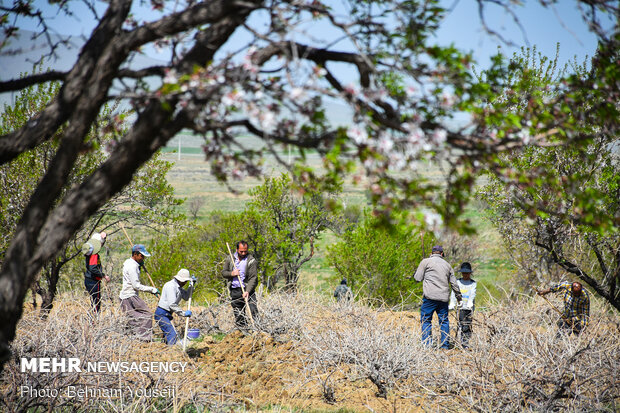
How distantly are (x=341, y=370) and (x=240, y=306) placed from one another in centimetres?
291

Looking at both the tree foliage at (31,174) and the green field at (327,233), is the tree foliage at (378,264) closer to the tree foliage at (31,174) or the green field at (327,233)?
the green field at (327,233)

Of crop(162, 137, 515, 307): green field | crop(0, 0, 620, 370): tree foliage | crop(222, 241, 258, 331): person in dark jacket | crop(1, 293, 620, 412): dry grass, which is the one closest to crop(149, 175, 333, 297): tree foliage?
crop(162, 137, 515, 307): green field

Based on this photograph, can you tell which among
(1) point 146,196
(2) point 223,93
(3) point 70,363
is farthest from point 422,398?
(1) point 146,196

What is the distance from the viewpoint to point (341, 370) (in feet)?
20.2

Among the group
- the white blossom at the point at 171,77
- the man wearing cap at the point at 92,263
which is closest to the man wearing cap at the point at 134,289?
the man wearing cap at the point at 92,263

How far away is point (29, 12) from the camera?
4125mm

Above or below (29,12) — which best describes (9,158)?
below

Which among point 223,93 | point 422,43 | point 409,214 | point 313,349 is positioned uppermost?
point 422,43

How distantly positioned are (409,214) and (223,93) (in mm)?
1219

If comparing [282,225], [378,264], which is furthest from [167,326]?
[282,225]

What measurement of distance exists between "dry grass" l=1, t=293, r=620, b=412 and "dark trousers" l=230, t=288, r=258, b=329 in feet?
1.03

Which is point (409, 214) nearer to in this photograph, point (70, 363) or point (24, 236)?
point (24, 236)

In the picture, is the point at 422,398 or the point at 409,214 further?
the point at 422,398

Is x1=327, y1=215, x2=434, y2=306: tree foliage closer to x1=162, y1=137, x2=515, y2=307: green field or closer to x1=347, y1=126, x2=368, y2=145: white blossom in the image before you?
x1=162, y1=137, x2=515, y2=307: green field
